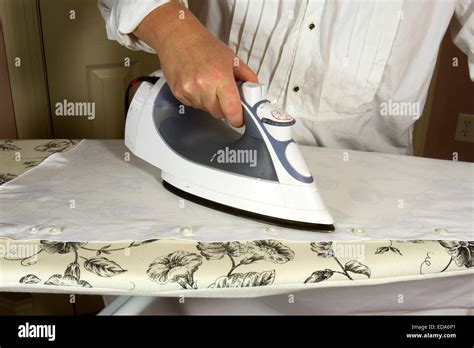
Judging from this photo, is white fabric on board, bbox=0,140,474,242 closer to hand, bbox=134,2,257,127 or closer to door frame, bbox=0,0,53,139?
hand, bbox=134,2,257,127

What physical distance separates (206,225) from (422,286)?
406 mm

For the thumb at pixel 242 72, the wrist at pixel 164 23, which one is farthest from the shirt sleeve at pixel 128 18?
the thumb at pixel 242 72

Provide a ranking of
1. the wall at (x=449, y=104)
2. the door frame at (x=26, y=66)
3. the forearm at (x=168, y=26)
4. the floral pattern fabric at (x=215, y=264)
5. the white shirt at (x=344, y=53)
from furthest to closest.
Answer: the wall at (x=449, y=104) < the door frame at (x=26, y=66) < the white shirt at (x=344, y=53) < the forearm at (x=168, y=26) < the floral pattern fabric at (x=215, y=264)

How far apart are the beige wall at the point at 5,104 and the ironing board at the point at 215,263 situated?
3.43 feet

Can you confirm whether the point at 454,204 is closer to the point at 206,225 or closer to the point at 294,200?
the point at 294,200

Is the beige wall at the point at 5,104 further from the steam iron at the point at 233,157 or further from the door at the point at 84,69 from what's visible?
the steam iron at the point at 233,157

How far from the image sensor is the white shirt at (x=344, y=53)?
1189 mm

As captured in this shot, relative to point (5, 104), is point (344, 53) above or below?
above

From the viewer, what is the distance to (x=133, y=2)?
3.22ft

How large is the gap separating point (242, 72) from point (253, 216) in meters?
0.24

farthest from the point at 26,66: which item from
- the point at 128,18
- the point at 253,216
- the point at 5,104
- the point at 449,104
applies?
the point at 449,104

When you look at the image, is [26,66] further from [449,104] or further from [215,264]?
[449,104]

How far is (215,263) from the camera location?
817 millimetres

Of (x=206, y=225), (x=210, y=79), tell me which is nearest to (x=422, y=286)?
(x=206, y=225)
